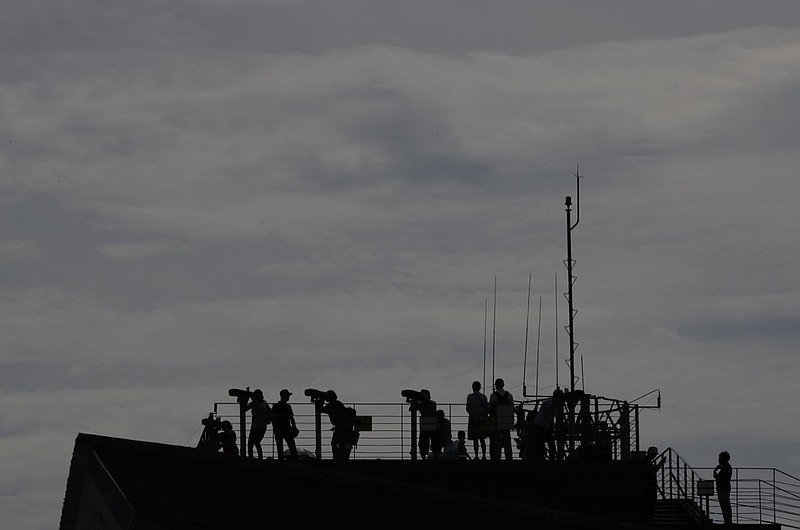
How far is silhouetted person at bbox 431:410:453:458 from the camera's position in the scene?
1132 inches

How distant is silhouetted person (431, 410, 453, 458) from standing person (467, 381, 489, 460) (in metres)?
0.41

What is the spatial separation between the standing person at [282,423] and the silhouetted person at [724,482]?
7399mm

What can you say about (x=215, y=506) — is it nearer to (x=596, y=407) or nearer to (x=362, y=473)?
(x=362, y=473)

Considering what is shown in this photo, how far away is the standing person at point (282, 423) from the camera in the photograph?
94.2 ft

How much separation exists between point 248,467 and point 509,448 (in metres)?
5.36

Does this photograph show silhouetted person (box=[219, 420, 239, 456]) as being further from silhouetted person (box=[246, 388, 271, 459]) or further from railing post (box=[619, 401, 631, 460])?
railing post (box=[619, 401, 631, 460])

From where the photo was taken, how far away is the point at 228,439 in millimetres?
29281

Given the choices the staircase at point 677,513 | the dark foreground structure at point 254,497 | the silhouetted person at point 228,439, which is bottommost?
the dark foreground structure at point 254,497

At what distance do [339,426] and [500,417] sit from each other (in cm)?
284

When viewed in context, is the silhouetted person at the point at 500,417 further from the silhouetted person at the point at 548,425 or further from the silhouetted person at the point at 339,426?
the silhouetted person at the point at 339,426

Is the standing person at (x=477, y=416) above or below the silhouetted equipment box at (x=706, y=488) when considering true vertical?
above

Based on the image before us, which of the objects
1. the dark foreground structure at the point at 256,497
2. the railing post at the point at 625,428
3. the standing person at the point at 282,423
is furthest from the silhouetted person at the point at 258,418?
the railing post at the point at 625,428

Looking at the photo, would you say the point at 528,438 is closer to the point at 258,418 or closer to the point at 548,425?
the point at 548,425

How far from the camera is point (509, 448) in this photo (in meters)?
28.8
